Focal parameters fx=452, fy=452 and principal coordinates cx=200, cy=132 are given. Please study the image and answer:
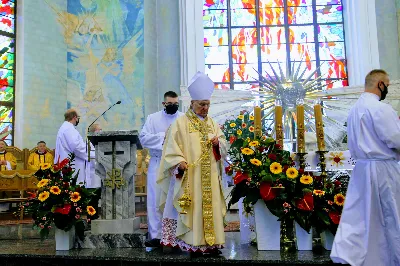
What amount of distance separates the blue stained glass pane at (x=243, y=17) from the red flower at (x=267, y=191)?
9.47m

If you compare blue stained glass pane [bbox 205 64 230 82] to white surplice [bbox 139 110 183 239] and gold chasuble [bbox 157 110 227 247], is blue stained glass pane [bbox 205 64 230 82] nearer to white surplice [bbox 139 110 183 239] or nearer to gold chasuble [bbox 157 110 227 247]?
white surplice [bbox 139 110 183 239]

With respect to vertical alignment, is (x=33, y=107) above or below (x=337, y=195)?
above

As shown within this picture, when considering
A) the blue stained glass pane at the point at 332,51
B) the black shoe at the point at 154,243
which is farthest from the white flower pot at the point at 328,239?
the blue stained glass pane at the point at 332,51

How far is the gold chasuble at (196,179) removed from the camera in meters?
4.19

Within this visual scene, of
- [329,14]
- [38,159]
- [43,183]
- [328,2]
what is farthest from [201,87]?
Answer: [328,2]

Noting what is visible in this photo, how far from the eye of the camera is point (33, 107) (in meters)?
10.9

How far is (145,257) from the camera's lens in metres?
4.20

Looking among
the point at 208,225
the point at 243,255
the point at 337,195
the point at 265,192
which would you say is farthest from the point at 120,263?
the point at 337,195

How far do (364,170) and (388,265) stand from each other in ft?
2.60

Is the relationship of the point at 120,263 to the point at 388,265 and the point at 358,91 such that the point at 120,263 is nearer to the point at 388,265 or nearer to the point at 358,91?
the point at 388,265

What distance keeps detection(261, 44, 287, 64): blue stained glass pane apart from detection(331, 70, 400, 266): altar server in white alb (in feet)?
30.0

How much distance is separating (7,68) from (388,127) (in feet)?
31.5

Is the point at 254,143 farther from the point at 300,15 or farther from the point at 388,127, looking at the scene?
the point at 300,15

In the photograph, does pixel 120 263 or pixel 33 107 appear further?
pixel 33 107
